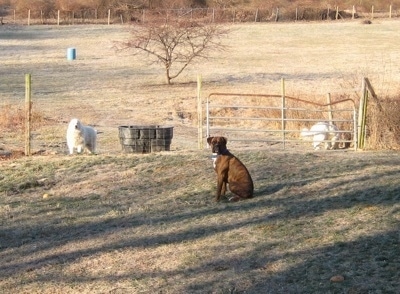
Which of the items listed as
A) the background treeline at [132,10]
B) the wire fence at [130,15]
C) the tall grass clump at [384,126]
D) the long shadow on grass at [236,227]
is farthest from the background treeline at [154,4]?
the long shadow on grass at [236,227]

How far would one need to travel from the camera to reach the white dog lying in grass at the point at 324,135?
19.0 m

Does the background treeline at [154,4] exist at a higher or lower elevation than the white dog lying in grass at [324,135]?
higher

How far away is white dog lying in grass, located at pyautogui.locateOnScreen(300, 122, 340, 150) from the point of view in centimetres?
1900

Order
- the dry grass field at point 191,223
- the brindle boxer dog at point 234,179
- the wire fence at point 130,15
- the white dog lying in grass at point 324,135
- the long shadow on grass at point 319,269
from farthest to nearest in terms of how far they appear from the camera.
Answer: the wire fence at point 130,15 → the white dog lying in grass at point 324,135 → the brindle boxer dog at point 234,179 → the dry grass field at point 191,223 → the long shadow on grass at point 319,269

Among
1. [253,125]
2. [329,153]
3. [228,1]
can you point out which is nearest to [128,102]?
[253,125]

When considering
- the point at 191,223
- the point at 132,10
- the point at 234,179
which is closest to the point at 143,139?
the point at 234,179

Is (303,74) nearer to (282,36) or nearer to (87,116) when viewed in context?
(87,116)

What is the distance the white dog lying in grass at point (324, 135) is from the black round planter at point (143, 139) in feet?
12.5

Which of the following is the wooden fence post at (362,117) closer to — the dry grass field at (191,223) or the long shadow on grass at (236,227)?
the dry grass field at (191,223)

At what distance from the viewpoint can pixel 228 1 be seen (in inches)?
3605

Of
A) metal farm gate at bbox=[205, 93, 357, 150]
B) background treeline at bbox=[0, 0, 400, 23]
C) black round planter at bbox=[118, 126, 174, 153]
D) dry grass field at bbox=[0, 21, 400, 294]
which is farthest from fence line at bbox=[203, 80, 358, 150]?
background treeline at bbox=[0, 0, 400, 23]

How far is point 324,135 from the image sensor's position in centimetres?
1923

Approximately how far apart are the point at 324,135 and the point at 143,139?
451 cm

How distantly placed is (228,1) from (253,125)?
67.3 meters
